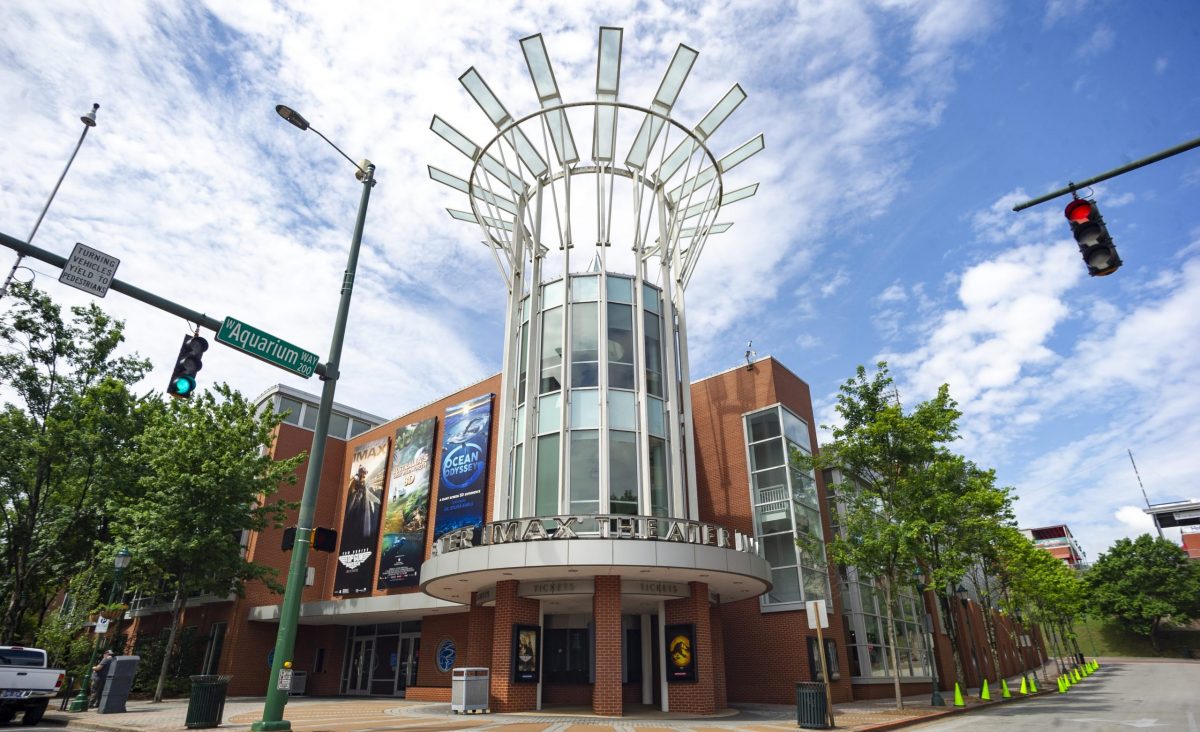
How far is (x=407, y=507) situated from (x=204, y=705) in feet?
57.6

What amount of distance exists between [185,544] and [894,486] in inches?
1074

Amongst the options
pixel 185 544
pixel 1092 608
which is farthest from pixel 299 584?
pixel 1092 608

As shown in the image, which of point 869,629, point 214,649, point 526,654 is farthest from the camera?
point 214,649

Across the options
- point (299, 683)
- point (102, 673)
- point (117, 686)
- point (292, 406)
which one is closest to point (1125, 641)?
point (299, 683)

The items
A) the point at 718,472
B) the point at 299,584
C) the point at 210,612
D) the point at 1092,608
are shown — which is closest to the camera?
the point at 299,584

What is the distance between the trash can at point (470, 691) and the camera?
19.7 meters

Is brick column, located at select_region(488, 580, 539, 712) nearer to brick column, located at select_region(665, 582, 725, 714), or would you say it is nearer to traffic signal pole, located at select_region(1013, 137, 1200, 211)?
brick column, located at select_region(665, 582, 725, 714)

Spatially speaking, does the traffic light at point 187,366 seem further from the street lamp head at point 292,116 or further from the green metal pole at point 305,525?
the street lamp head at point 292,116

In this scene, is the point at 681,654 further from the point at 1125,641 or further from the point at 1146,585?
the point at 1125,641

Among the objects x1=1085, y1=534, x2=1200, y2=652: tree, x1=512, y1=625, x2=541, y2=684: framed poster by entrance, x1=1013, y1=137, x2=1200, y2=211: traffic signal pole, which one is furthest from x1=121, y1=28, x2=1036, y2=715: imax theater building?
x1=1085, y1=534, x2=1200, y2=652: tree

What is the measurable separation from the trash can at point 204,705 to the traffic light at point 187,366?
8243 millimetres

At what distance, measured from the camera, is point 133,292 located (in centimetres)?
1049

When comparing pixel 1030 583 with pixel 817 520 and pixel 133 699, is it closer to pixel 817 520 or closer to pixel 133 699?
pixel 817 520

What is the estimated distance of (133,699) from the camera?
27.1 meters
